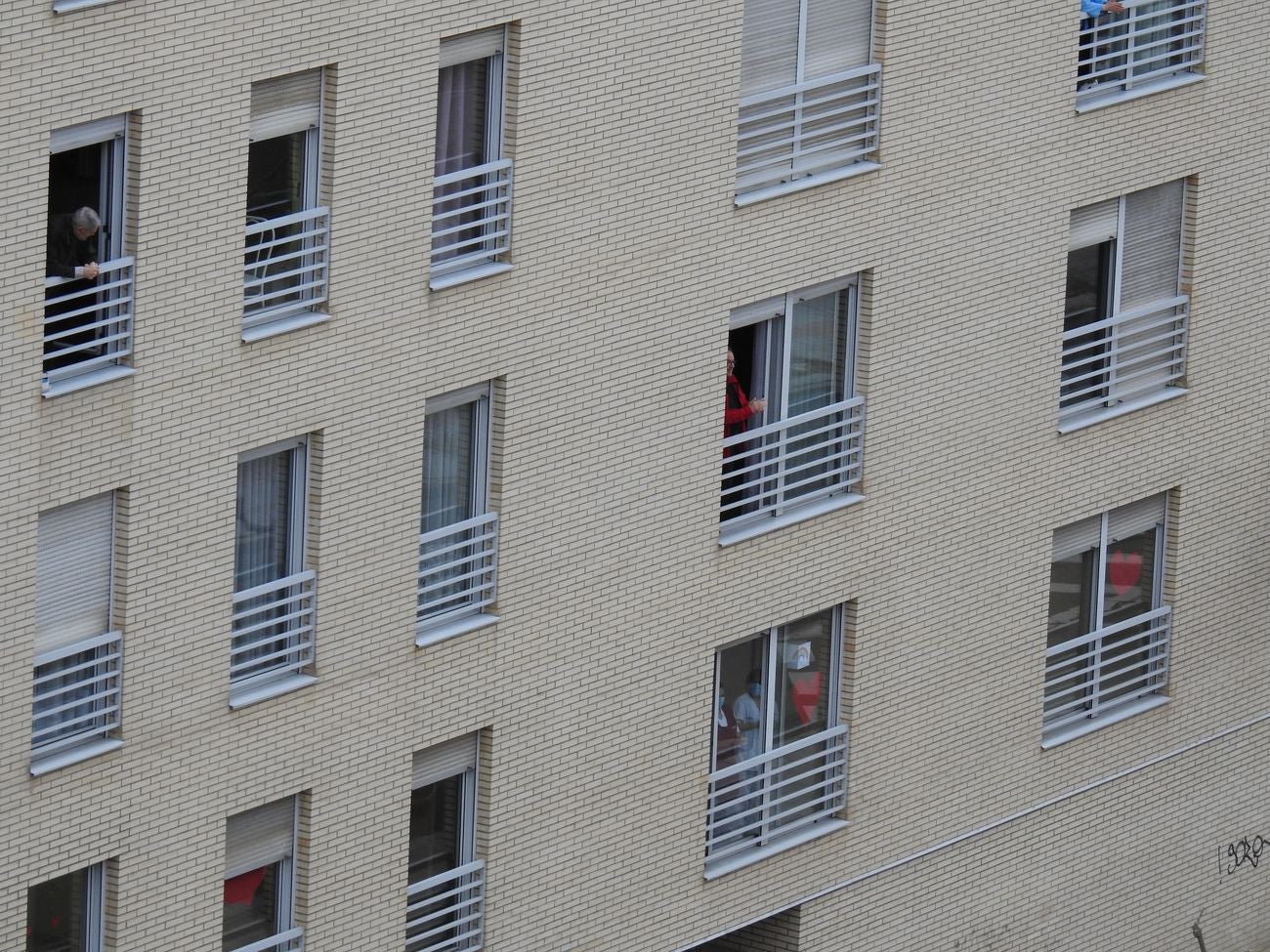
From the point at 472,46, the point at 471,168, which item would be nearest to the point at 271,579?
the point at 471,168

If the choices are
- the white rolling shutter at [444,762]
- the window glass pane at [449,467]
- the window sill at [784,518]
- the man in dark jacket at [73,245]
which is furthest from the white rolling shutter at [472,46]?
the white rolling shutter at [444,762]

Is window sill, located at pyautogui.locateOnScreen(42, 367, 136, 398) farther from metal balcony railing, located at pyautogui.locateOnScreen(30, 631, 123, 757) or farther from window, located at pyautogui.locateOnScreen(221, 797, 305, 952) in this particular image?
window, located at pyautogui.locateOnScreen(221, 797, 305, 952)

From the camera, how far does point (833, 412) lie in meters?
31.9

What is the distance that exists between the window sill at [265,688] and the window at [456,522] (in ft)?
3.95

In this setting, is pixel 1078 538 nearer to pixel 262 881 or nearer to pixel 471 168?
pixel 471 168

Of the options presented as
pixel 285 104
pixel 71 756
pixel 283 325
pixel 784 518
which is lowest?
pixel 784 518

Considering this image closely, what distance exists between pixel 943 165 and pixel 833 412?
8.08ft

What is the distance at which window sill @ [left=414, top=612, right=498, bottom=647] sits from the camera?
95.0 ft

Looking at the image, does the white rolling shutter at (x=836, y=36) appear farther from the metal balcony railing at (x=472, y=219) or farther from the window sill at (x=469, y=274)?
the window sill at (x=469, y=274)

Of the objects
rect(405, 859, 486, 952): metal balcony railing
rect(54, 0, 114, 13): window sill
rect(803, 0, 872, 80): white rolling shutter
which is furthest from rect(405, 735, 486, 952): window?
rect(54, 0, 114, 13): window sill

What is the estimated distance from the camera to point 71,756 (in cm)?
2667

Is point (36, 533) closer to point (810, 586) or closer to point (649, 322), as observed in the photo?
point (649, 322)

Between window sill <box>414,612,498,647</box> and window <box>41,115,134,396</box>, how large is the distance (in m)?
4.03

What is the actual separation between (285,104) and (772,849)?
927cm
